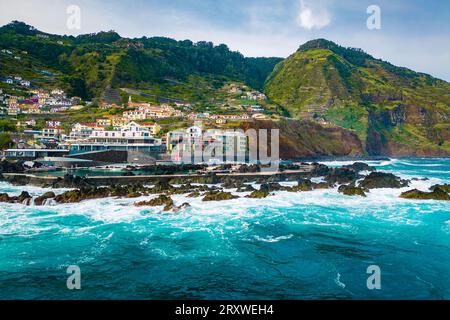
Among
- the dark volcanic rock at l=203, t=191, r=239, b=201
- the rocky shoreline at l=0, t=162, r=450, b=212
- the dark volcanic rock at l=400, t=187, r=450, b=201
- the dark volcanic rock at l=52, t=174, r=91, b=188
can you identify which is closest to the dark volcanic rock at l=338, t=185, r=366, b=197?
the rocky shoreline at l=0, t=162, r=450, b=212

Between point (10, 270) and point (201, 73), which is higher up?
point (201, 73)

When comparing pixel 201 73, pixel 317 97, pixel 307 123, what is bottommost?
pixel 307 123

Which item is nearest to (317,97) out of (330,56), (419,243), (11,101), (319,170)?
(330,56)

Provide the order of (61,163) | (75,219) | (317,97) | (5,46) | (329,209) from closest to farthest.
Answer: (75,219)
(329,209)
(61,163)
(5,46)
(317,97)

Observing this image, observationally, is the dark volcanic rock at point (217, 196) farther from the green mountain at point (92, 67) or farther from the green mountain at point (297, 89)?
the green mountain at point (92, 67)

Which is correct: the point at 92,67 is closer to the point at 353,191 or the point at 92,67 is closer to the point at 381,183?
the point at 381,183

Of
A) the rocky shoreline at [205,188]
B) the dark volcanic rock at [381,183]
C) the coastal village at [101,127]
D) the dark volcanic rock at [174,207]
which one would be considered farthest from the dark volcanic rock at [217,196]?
the coastal village at [101,127]

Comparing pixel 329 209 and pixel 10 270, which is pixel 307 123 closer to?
pixel 329 209
